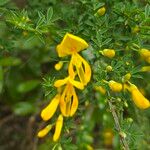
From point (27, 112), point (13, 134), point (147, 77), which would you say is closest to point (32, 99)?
point (27, 112)

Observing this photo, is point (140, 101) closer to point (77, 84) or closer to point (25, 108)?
point (77, 84)

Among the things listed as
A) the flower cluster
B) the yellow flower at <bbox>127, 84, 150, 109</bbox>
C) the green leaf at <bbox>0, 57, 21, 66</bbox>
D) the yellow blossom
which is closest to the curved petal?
the yellow flower at <bbox>127, 84, 150, 109</bbox>

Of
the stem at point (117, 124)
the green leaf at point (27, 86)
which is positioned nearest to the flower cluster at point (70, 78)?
the stem at point (117, 124)

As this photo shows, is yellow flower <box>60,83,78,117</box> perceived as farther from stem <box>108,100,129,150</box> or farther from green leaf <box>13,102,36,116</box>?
green leaf <box>13,102,36,116</box>

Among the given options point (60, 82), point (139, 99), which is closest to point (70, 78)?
point (60, 82)

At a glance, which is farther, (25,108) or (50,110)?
(25,108)

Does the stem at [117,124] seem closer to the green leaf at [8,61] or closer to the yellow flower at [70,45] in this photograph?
the yellow flower at [70,45]
